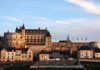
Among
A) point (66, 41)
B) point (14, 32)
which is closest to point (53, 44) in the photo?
point (66, 41)

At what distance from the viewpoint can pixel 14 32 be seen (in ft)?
330

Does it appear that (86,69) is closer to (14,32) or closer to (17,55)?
(17,55)

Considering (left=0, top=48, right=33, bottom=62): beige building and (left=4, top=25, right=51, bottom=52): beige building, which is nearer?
(left=0, top=48, right=33, bottom=62): beige building

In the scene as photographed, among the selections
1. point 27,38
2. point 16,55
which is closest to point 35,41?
point 27,38

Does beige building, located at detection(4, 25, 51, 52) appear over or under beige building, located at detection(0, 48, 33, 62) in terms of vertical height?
over

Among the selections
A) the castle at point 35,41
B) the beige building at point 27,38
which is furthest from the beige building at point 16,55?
the beige building at point 27,38

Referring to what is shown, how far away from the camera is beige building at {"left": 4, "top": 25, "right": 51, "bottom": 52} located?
321ft

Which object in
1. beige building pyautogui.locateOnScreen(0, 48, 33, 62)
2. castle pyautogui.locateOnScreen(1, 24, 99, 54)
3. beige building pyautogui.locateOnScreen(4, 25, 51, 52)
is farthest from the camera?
beige building pyautogui.locateOnScreen(4, 25, 51, 52)

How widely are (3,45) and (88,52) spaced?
74.2 ft

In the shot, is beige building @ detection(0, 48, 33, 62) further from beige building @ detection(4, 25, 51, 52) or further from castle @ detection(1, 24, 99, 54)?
beige building @ detection(4, 25, 51, 52)

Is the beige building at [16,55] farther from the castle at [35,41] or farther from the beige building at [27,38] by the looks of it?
the beige building at [27,38]

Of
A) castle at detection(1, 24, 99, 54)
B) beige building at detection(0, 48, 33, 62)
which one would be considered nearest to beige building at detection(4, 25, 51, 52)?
castle at detection(1, 24, 99, 54)

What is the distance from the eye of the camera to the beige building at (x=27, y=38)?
321 feet

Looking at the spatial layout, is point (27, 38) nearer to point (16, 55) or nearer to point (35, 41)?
point (35, 41)
